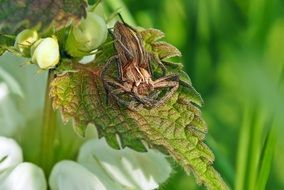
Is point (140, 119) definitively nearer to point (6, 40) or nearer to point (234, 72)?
point (6, 40)

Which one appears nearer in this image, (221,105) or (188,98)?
(188,98)

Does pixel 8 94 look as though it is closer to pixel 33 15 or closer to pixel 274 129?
pixel 33 15

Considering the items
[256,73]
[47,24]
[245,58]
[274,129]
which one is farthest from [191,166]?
[245,58]

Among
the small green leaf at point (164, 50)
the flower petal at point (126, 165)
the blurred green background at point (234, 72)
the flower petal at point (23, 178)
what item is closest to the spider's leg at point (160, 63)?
the small green leaf at point (164, 50)

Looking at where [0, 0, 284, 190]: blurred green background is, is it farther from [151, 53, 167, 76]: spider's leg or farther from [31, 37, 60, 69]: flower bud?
[31, 37, 60, 69]: flower bud

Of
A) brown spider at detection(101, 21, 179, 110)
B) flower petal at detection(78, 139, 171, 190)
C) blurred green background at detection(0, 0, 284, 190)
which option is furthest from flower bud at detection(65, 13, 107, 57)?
blurred green background at detection(0, 0, 284, 190)

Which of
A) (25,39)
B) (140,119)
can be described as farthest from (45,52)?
(140,119)
